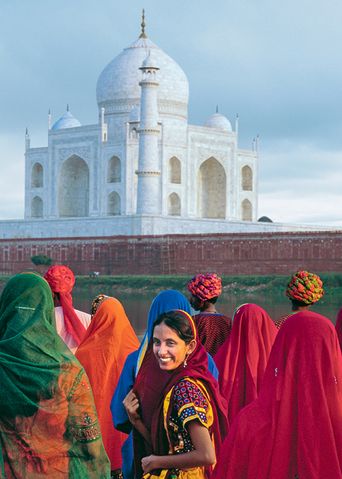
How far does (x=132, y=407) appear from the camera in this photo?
8.67 feet

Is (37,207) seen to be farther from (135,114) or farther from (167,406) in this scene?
(167,406)

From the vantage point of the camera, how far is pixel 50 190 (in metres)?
32.6

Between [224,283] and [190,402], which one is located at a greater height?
[190,402]

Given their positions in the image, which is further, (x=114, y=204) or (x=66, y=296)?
(x=114, y=204)

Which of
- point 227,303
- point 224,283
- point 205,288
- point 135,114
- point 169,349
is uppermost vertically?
point 135,114

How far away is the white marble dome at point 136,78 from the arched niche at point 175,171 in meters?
2.03

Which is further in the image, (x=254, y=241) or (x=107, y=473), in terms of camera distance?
(x=254, y=241)

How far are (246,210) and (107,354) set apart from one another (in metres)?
29.7

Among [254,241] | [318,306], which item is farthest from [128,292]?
[318,306]

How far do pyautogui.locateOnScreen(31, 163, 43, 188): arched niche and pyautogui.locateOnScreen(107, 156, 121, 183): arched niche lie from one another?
3.42 m

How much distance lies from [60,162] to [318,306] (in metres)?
16.0

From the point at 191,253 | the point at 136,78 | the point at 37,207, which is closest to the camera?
the point at 191,253

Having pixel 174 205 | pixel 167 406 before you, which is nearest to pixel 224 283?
pixel 174 205

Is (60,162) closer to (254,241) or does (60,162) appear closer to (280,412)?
(254,241)
